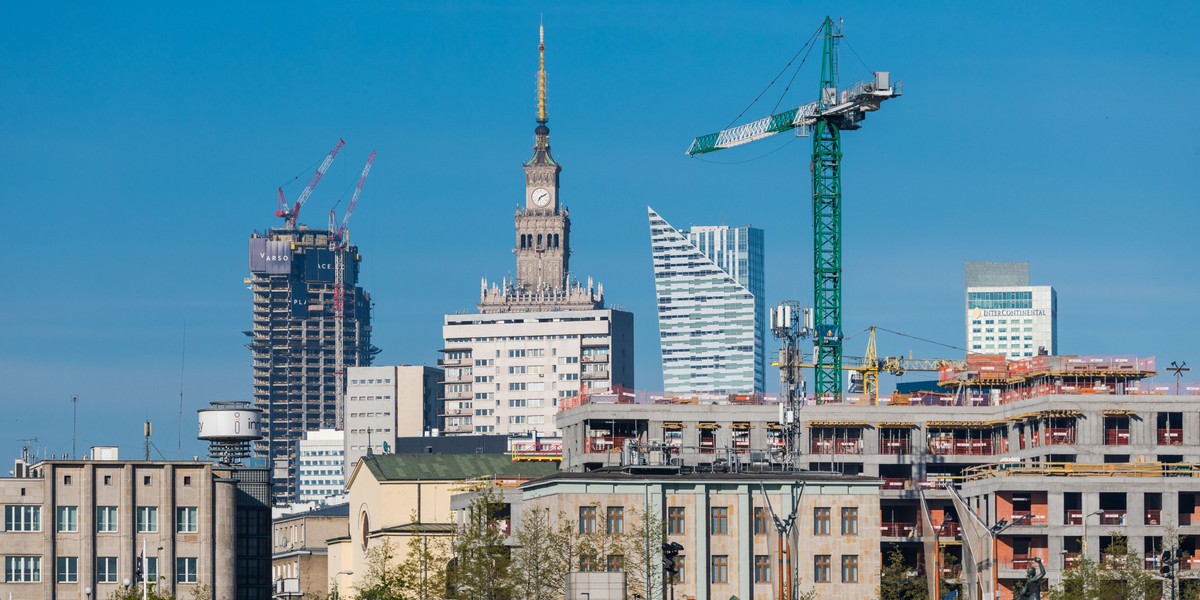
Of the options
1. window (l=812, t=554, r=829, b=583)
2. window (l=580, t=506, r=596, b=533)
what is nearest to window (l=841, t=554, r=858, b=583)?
window (l=812, t=554, r=829, b=583)

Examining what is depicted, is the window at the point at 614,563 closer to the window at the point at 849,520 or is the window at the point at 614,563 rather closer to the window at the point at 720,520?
the window at the point at 720,520

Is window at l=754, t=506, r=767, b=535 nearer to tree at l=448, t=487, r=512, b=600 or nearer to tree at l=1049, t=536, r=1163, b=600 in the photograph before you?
tree at l=1049, t=536, r=1163, b=600

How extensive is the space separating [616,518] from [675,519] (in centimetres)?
415

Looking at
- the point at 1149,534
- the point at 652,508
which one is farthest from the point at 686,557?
the point at 1149,534

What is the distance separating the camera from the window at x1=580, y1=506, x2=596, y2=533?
164 m

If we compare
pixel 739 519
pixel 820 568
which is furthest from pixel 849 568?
pixel 739 519

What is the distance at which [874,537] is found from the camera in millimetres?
168500

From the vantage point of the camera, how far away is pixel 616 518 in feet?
541

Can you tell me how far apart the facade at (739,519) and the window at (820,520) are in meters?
0.07

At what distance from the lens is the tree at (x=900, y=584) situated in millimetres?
167250

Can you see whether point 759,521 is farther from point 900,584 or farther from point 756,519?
point 900,584

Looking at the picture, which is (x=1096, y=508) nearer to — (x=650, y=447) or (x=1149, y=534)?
(x=1149, y=534)

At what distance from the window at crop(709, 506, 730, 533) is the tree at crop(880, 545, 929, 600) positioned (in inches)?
445

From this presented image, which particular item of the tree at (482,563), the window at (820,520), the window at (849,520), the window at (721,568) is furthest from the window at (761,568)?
the tree at (482,563)
